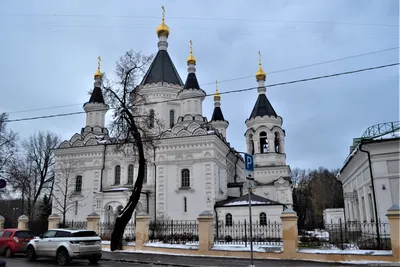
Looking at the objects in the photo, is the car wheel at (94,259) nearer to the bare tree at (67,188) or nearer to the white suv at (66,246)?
the white suv at (66,246)

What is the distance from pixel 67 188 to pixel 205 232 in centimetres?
2181

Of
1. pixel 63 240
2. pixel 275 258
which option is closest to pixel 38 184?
pixel 63 240

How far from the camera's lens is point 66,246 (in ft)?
44.2

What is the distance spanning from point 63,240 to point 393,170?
570 inches

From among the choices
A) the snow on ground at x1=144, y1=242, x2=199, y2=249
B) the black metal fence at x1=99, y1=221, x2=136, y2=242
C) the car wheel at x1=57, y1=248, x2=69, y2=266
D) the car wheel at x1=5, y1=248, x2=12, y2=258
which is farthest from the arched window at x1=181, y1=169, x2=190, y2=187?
the car wheel at x1=57, y1=248, x2=69, y2=266

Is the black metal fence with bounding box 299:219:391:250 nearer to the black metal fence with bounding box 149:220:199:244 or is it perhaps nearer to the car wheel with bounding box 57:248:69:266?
the black metal fence with bounding box 149:220:199:244

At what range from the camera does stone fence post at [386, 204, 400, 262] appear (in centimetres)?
1317

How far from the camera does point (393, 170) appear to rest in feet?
54.0

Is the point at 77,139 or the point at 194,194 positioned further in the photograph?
the point at 77,139

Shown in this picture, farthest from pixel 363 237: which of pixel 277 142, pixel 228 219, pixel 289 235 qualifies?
pixel 277 142

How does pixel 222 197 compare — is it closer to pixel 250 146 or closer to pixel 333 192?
pixel 250 146

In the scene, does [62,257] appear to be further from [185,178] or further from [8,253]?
[185,178]

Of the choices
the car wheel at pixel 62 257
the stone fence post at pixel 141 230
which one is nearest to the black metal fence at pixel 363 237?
the stone fence post at pixel 141 230

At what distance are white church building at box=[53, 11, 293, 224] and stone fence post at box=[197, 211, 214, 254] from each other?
12.3 meters
